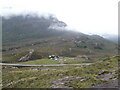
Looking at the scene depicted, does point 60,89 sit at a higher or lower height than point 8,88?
higher

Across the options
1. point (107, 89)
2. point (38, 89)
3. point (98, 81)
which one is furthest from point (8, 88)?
point (107, 89)

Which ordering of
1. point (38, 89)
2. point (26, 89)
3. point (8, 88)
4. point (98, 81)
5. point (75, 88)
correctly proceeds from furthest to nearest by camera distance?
point (8, 88)
point (26, 89)
point (38, 89)
point (98, 81)
point (75, 88)

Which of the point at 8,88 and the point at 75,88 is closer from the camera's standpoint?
the point at 75,88

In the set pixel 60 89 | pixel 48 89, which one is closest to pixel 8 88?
pixel 48 89

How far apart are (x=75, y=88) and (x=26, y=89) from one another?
17.0 m

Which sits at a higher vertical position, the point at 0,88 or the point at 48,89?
the point at 48,89

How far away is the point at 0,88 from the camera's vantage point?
5438cm

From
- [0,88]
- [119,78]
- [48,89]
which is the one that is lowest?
[0,88]

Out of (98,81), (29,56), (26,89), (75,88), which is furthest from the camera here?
(29,56)

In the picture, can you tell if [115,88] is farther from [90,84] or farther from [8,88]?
[8,88]

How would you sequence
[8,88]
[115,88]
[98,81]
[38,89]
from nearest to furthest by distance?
1. [115,88]
2. [98,81]
3. [38,89]
4. [8,88]

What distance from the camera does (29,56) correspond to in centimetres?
19575

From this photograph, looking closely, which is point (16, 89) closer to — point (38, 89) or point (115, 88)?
point (38, 89)

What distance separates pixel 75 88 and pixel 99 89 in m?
5.84
